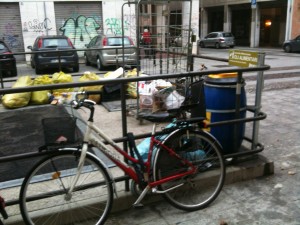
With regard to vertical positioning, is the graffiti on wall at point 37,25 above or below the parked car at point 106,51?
above

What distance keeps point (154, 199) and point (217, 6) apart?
37.0 m

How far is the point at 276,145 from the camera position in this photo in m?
4.94

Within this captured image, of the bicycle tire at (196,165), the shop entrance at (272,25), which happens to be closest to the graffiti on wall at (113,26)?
the bicycle tire at (196,165)

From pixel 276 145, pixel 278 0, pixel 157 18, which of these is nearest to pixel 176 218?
pixel 276 145

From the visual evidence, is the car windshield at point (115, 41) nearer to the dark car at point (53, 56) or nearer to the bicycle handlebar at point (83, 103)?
the dark car at point (53, 56)

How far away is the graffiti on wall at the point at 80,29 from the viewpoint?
20.4 metres

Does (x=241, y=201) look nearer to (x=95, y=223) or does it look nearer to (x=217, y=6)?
(x=95, y=223)

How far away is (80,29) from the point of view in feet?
68.1

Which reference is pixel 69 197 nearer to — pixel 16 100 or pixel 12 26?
pixel 16 100

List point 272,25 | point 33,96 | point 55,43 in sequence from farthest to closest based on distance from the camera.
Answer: point 272,25, point 55,43, point 33,96

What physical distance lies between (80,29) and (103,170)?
18996 mm

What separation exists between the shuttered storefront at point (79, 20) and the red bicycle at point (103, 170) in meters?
17.9

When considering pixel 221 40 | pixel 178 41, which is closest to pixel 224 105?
pixel 178 41

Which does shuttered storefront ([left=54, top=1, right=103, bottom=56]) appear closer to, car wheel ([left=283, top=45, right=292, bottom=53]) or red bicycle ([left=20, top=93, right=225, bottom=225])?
car wheel ([left=283, top=45, right=292, bottom=53])
